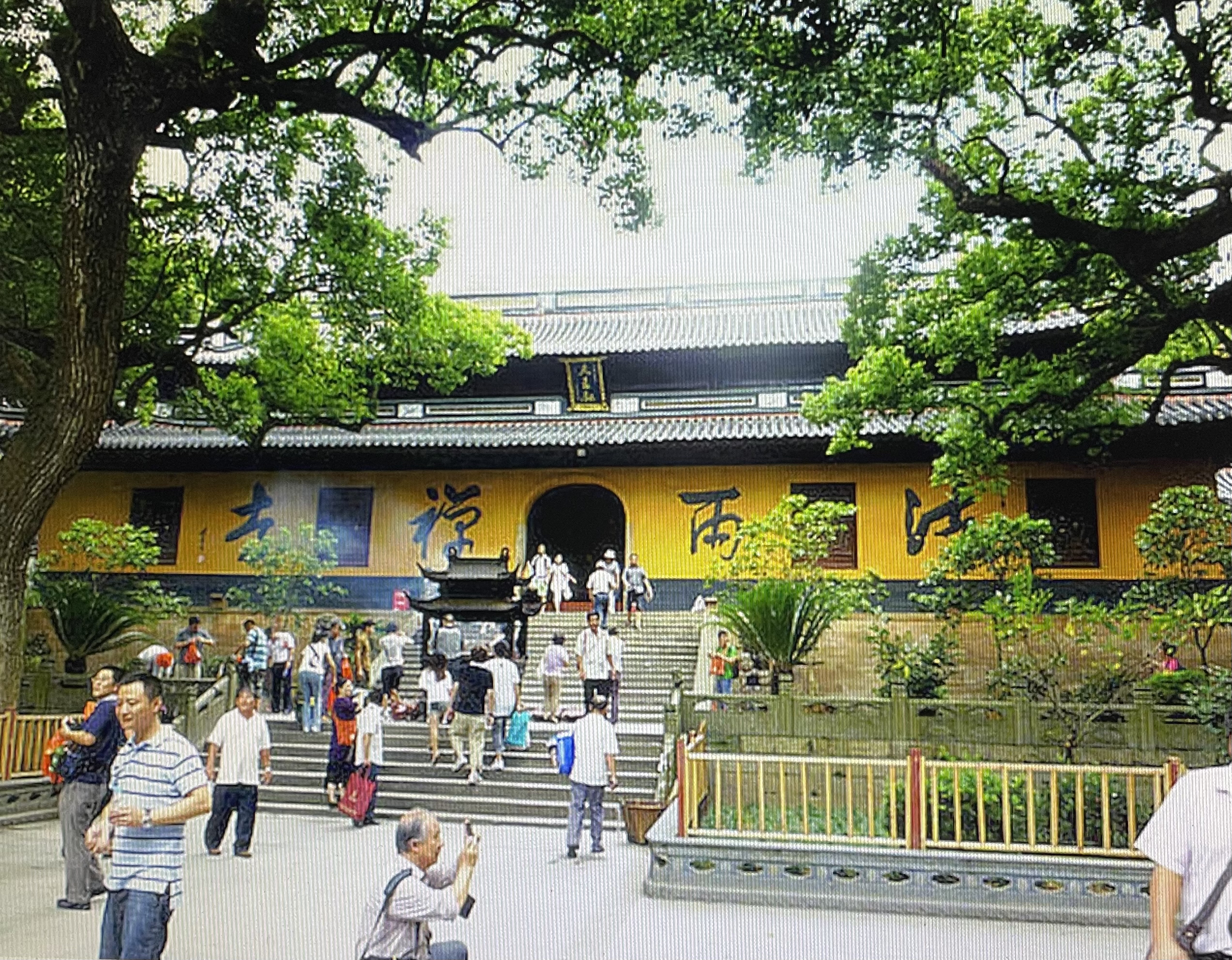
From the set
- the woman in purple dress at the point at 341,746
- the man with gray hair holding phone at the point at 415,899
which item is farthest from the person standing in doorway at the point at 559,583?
the man with gray hair holding phone at the point at 415,899

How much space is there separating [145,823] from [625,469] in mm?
Result: 9530

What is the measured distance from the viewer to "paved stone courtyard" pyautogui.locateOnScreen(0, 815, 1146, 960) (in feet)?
12.4

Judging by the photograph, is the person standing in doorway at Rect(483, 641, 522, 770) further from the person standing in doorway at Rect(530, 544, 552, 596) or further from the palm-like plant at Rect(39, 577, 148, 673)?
the palm-like plant at Rect(39, 577, 148, 673)

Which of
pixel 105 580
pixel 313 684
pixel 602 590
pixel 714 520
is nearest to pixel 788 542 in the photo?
pixel 602 590

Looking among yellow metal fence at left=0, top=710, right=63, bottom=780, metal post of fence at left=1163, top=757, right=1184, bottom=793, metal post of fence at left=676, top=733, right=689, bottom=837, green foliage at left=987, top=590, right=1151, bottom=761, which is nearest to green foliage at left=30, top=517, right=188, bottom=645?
yellow metal fence at left=0, top=710, right=63, bottom=780

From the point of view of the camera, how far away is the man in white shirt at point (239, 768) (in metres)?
4.98

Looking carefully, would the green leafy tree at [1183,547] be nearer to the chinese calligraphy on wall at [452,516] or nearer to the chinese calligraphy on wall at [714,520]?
the chinese calligraphy on wall at [714,520]

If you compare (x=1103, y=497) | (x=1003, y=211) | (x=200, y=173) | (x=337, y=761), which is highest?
(x=200, y=173)

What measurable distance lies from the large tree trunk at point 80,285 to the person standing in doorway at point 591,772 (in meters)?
3.28

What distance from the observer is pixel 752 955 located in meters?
3.83

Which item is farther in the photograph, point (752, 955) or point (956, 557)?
point (956, 557)

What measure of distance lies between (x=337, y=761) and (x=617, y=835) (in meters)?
1.81

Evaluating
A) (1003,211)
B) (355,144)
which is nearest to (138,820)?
(1003,211)

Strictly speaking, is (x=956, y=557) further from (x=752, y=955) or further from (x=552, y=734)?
(x=752, y=955)
